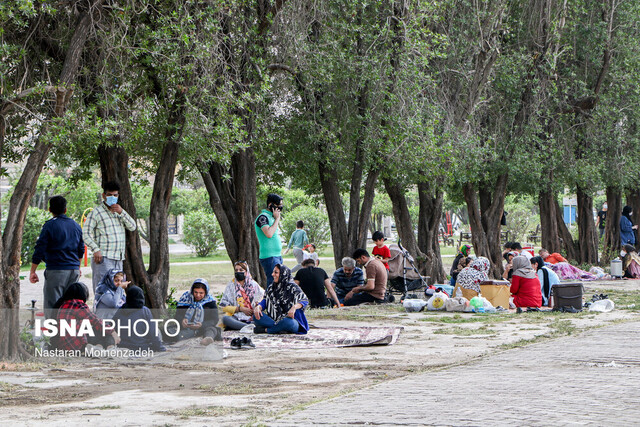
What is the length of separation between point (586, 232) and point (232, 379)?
23.1m

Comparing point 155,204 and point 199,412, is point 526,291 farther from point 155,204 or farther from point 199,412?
point 199,412

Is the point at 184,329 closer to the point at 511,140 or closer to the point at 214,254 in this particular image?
the point at 511,140

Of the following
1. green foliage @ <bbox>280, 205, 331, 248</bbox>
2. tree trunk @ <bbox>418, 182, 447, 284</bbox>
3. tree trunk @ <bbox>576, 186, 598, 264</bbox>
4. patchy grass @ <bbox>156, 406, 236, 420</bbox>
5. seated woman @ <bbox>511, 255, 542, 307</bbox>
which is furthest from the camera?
green foliage @ <bbox>280, 205, 331, 248</bbox>

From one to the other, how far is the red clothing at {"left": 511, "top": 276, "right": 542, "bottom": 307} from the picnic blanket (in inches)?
134

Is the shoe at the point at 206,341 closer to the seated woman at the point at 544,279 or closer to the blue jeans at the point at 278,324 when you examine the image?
the blue jeans at the point at 278,324

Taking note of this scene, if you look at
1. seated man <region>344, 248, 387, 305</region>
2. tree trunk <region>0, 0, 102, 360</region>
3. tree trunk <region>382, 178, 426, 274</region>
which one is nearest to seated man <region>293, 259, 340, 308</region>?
seated man <region>344, 248, 387, 305</region>

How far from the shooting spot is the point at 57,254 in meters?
10.3

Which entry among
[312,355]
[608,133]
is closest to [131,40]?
[312,355]

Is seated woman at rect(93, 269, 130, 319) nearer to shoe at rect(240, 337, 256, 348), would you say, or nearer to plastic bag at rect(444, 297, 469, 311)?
shoe at rect(240, 337, 256, 348)

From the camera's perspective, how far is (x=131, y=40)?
1168 cm

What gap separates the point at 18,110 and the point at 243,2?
147 inches

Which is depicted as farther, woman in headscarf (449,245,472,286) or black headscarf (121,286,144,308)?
woman in headscarf (449,245,472,286)

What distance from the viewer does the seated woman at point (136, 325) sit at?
10102 millimetres

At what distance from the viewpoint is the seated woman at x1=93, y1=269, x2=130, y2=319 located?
33.7ft
